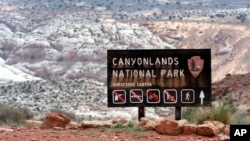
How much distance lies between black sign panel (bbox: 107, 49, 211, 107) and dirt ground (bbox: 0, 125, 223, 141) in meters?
2.06

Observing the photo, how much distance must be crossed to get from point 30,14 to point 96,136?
86.5m

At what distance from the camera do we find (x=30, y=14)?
9625 cm

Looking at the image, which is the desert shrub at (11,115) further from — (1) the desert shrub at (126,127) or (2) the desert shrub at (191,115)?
(2) the desert shrub at (191,115)

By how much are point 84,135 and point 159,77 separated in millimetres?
3266

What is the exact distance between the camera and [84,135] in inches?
448

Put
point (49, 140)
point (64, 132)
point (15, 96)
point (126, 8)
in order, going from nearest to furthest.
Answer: point (49, 140) < point (64, 132) < point (15, 96) < point (126, 8)

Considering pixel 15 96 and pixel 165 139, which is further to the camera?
pixel 15 96

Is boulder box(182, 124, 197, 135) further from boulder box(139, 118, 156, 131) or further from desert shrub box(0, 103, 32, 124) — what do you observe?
desert shrub box(0, 103, 32, 124)

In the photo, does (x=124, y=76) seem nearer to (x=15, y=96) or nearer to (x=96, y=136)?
(x=96, y=136)

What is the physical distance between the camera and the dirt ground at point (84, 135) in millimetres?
10867

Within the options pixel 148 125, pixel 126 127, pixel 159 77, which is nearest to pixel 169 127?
pixel 148 125

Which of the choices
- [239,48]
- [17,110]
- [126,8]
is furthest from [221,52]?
[17,110]

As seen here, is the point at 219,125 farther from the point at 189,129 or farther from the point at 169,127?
the point at 169,127

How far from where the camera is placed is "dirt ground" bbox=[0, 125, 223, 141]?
35.7ft
